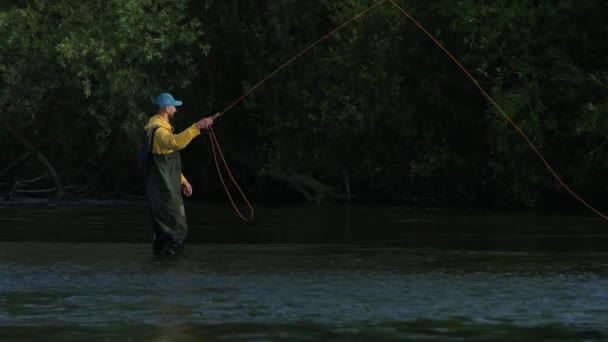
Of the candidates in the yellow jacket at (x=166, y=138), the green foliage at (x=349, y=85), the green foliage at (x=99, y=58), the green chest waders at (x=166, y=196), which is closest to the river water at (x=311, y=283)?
the green chest waders at (x=166, y=196)

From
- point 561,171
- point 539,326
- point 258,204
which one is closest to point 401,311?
point 539,326

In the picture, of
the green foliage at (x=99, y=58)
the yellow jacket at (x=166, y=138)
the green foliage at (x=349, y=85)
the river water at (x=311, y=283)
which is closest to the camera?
the river water at (x=311, y=283)

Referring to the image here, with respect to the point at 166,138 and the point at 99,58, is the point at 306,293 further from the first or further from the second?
the point at 99,58

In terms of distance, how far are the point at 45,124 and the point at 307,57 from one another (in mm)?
7600

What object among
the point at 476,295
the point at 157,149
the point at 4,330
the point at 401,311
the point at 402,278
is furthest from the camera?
the point at 157,149

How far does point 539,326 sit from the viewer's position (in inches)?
428

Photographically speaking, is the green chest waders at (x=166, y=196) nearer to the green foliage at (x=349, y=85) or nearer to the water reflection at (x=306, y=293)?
the water reflection at (x=306, y=293)

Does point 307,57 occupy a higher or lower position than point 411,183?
higher

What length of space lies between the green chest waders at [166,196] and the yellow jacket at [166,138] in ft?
0.39

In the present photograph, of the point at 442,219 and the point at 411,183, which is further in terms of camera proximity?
the point at 411,183

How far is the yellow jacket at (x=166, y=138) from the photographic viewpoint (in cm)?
1641

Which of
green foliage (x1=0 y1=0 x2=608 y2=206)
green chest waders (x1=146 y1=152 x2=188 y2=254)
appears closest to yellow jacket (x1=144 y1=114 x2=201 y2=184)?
green chest waders (x1=146 y1=152 x2=188 y2=254)

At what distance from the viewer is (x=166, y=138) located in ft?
55.0

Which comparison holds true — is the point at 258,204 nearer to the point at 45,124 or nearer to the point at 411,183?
the point at 411,183
